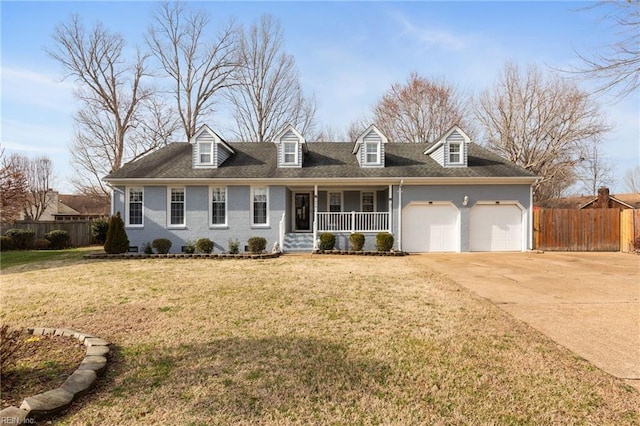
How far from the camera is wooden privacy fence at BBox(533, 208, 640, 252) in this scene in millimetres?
15828

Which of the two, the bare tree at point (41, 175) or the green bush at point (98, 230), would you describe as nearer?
the green bush at point (98, 230)

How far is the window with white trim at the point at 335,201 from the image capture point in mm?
17734

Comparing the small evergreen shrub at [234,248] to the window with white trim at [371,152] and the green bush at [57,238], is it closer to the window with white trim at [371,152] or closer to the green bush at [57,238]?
the window with white trim at [371,152]

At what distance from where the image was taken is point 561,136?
26234mm

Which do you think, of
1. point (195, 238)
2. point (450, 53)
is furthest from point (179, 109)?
point (450, 53)

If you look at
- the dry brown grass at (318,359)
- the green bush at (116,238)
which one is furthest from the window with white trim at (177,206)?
the dry brown grass at (318,359)

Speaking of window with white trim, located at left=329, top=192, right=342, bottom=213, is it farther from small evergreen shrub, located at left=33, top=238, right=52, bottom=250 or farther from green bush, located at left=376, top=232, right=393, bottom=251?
small evergreen shrub, located at left=33, top=238, right=52, bottom=250

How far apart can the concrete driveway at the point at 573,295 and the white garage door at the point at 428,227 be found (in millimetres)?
2037

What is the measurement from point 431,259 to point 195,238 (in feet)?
33.6

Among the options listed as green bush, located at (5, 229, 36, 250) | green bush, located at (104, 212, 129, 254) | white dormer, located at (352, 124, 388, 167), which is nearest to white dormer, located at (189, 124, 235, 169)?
green bush, located at (104, 212, 129, 254)

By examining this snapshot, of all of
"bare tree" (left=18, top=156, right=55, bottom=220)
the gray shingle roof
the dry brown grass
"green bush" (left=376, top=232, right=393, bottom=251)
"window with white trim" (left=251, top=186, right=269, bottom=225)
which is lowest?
the dry brown grass

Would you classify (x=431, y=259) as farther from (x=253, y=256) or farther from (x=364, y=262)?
(x=253, y=256)

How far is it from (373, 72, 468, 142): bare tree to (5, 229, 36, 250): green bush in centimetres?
2763

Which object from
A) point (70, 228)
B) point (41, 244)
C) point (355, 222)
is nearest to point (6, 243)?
point (41, 244)
